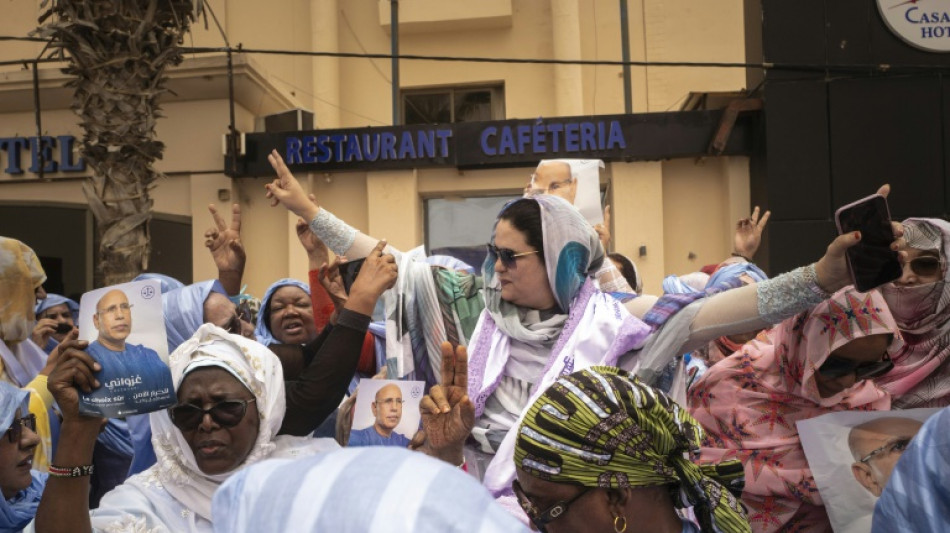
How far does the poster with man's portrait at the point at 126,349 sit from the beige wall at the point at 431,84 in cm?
952

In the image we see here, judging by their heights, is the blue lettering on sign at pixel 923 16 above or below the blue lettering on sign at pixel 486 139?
above

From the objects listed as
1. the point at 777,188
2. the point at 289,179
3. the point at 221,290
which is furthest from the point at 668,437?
the point at 777,188

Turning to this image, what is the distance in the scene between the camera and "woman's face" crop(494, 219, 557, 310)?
10.7 ft

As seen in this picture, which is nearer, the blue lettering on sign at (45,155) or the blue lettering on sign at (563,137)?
the blue lettering on sign at (563,137)

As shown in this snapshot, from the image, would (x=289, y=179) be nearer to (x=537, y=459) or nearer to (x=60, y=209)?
(x=537, y=459)

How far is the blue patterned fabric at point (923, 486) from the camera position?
2025mm

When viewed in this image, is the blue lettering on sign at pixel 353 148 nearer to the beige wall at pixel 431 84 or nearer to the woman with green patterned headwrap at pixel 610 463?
the beige wall at pixel 431 84

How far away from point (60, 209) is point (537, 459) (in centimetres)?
1224

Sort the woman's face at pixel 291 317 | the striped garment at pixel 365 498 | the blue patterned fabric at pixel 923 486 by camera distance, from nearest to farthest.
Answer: the striped garment at pixel 365 498
the blue patterned fabric at pixel 923 486
the woman's face at pixel 291 317

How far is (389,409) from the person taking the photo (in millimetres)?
3307

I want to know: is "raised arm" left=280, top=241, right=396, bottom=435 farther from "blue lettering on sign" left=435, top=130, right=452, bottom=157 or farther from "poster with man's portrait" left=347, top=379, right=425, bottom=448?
"blue lettering on sign" left=435, top=130, right=452, bottom=157

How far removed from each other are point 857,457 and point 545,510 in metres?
1.30

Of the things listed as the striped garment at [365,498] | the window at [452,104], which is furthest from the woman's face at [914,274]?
the window at [452,104]

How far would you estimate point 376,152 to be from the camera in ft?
39.8
